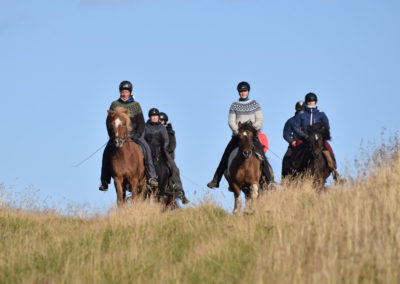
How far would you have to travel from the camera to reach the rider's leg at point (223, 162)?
17094 mm

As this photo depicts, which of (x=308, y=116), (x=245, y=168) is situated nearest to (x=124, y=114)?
(x=245, y=168)

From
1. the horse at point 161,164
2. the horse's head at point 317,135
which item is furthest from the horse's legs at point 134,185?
the horse's head at point 317,135

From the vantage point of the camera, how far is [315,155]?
1727 centimetres

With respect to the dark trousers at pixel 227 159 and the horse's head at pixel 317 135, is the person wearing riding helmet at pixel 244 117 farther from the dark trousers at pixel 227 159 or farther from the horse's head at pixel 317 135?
the horse's head at pixel 317 135

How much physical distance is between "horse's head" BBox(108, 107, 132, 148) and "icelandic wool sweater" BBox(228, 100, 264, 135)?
2763 mm

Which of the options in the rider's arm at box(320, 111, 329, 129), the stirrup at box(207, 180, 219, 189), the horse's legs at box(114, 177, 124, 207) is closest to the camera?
the horse's legs at box(114, 177, 124, 207)

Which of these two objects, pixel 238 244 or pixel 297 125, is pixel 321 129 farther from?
pixel 238 244

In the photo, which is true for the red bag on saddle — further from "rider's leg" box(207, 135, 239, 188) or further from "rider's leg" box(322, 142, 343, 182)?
"rider's leg" box(322, 142, 343, 182)

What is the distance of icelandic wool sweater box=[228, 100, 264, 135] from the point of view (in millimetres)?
16875

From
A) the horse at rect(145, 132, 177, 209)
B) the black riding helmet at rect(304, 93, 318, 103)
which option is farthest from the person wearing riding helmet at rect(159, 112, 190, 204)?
the black riding helmet at rect(304, 93, 318, 103)

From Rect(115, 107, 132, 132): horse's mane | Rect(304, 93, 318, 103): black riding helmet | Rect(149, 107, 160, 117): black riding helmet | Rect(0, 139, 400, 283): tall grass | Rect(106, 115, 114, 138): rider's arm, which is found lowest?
Rect(0, 139, 400, 283): tall grass

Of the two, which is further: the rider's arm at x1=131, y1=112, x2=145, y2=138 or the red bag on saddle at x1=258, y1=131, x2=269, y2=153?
the red bag on saddle at x1=258, y1=131, x2=269, y2=153

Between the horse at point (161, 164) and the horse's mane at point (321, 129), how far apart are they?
13.8 ft

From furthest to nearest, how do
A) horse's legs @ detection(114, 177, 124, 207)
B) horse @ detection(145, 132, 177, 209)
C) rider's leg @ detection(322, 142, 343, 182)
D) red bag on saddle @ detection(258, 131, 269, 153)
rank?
red bag on saddle @ detection(258, 131, 269, 153), horse @ detection(145, 132, 177, 209), rider's leg @ detection(322, 142, 343, 182), horse's legs @ detection(114, 177, 124, 207)
